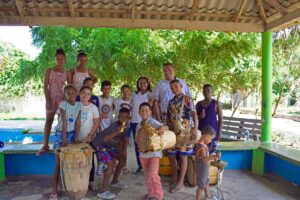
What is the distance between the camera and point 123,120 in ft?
14.4

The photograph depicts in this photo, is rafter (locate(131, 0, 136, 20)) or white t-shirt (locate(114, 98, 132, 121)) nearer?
white t-shirt (locate(114, 98, 132, 121))

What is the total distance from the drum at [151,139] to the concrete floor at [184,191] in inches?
35.1

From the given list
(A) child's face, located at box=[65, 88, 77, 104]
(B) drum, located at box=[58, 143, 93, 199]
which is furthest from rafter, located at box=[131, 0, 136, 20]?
(B) drum, located at box=[58, 143, 93, 199]

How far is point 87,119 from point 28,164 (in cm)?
200

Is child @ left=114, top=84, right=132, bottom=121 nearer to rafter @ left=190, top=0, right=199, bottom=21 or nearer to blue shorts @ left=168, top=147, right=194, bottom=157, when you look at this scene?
blue shorts @ left=168, top=147, right=194, bottom=157

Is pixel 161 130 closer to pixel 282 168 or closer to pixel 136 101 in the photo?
pixel 136 101

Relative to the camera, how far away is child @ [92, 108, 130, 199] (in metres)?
4.36

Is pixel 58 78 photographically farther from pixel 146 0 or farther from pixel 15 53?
pixel 15 53

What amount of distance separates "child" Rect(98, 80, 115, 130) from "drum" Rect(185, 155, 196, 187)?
1.43 meters

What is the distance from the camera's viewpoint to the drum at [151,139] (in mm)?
4000

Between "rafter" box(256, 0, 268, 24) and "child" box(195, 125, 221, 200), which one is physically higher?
"rafter" box(256, 0, 268, 24)

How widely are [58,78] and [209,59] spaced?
468 centimetres

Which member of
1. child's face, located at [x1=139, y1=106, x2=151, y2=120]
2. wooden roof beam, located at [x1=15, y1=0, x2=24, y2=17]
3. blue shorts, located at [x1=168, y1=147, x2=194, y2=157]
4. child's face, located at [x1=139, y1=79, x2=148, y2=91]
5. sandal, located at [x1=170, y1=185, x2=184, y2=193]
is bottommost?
sandal, located at [x1=170, y1=185, x2=184, y2=193]

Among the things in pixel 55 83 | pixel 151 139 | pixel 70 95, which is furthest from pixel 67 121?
pixel 151 139
